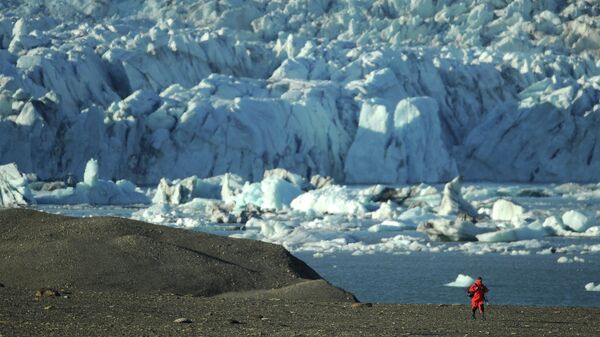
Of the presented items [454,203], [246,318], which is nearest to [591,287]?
[246,318]

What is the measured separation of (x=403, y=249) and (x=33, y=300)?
1058 cm

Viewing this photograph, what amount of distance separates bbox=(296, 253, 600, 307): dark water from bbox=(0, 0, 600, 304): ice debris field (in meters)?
0.88

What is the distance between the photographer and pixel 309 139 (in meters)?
34.4

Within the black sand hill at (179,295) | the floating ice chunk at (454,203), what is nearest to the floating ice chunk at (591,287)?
the black sand hill at (179,295)

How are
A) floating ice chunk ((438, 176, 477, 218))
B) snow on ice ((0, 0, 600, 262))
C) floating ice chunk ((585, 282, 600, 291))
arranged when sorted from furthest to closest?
1. floating ice chunk ((438, 176, 477, 218))
2. snow on ice ((0, 0, 600, 262))
3. floating ice chunk ((585, 282, 600, 291))

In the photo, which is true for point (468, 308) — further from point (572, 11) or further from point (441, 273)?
point (572, 11)

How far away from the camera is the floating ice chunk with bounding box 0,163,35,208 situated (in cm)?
2552

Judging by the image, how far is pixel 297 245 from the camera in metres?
18.1

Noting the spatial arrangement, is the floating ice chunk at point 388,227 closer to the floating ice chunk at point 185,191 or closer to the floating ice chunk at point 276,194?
the floating ice chunk at point 276,194

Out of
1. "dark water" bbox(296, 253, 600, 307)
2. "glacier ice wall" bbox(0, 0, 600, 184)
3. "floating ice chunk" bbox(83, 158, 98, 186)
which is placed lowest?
"dark water" bbox(296, 253, 600, 307)

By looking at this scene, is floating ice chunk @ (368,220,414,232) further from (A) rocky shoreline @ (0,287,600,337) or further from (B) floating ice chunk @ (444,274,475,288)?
(A) rocky shoreline @ (0,287,600,337)

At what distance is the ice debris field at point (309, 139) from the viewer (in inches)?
865

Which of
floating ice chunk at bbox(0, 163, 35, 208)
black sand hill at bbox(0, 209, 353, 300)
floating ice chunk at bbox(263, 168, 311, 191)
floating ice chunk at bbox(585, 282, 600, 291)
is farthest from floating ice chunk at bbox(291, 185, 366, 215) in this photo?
black sand hill at bbox(0, 209, 353, 300)

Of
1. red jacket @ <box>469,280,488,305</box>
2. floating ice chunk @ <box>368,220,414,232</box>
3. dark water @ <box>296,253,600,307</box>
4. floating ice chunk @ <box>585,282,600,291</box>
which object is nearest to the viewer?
red jacket @ <box>469,280,488,305</box>
